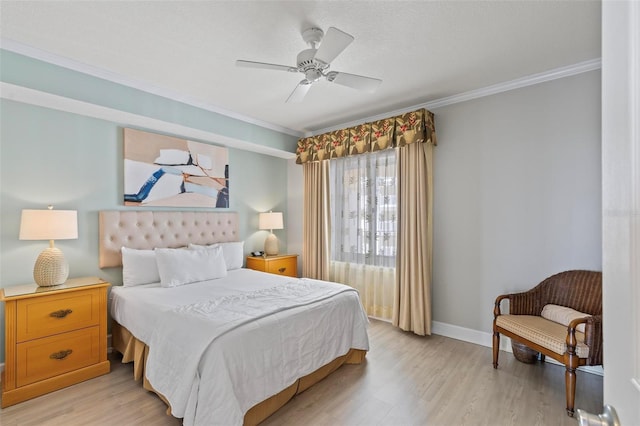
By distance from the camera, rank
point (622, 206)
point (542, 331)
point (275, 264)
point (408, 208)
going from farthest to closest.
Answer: point (275, 264) < point (408, 208) < point (542, 331) < point (622, 206)

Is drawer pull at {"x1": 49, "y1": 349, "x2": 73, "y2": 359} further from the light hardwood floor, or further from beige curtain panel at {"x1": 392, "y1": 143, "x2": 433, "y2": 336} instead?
beige curtain panel at {"x1": 392, "y1": 143, "x2": 433, "y2": 336}

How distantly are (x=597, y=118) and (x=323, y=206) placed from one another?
308cm

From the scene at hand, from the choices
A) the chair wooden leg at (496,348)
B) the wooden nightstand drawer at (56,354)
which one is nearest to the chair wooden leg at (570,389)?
the chair wooden leg at (496,348)

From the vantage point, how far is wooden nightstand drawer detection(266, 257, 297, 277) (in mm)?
4219

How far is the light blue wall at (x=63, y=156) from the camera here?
2.52 meters

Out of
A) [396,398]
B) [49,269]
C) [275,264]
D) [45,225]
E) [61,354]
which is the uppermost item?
[45,225]

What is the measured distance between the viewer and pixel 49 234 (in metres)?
2.44

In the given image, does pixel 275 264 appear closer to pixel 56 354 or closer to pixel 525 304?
pixel 56 354

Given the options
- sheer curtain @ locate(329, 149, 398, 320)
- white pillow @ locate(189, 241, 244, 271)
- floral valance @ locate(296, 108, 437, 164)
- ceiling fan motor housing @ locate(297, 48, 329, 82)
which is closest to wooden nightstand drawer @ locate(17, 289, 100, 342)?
white pillow @ locate(189, 241, 244, 271)

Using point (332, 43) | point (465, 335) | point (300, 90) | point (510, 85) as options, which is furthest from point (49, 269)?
point (510, 85)

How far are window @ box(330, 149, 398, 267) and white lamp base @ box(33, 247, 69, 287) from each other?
3.05m

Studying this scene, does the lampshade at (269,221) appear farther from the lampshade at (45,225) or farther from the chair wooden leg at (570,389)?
the chair wooden leg at (570,389)

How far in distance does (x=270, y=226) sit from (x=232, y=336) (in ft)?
8.80

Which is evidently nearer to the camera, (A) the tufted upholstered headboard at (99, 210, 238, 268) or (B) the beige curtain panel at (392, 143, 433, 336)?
(A) the tufted upholstered headboard at (99, 210, 238, 268)
